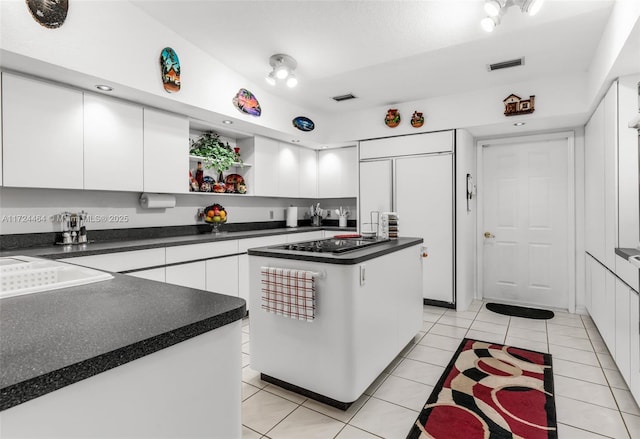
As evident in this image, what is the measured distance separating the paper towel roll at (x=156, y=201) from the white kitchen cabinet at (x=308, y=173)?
6.82 feet

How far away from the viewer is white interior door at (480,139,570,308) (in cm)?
418

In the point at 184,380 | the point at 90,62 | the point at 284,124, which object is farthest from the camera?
the point at 284,124

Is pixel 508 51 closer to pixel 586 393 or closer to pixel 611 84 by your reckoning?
pixel 611 84

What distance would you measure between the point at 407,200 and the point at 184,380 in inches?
155

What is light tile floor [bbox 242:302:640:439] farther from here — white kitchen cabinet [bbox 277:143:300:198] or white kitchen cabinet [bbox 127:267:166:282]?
white kitchen cabinet [bbox 277:143:300:198]

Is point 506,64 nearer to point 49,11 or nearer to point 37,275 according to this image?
point 49,11

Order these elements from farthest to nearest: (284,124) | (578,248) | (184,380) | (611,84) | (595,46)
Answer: (284,124)
(578,248)
(595,46)
(611,84)
(184,380)

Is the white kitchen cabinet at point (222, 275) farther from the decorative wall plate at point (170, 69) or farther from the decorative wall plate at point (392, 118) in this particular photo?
the decorative wall plate at point (392, 118)

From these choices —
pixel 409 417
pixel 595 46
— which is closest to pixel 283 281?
pixel 409 417

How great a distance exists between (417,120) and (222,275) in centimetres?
299

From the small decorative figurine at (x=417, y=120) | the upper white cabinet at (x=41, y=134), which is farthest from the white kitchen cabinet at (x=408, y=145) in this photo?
the upper white cabinet at (x=41, y=134)

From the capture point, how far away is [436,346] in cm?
302

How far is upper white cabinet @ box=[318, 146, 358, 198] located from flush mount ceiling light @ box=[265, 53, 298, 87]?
208 cm

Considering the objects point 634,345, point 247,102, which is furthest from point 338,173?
point 634,345
